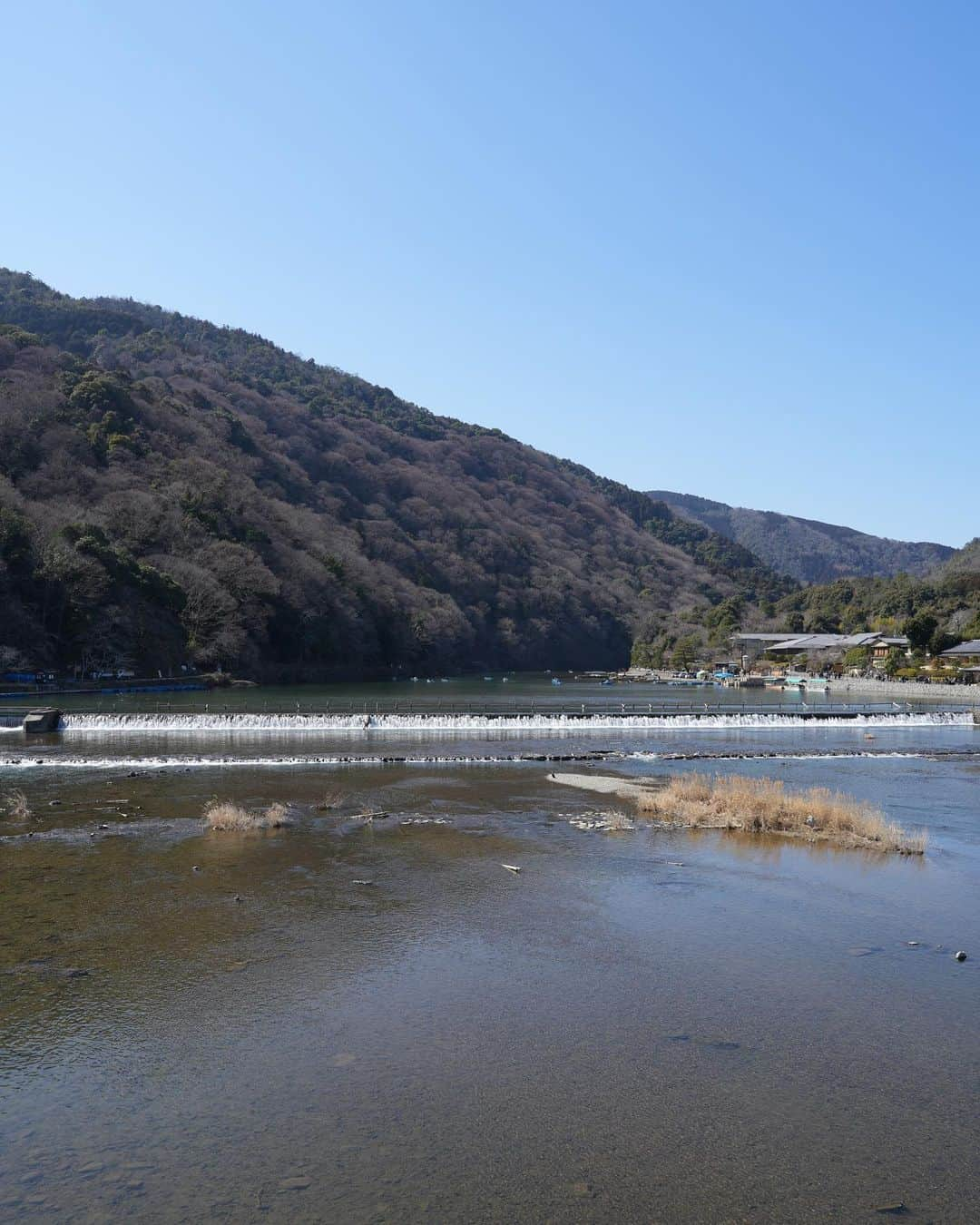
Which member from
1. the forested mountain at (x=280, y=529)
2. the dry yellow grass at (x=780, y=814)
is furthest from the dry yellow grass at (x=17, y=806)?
the forested mountain at (x=280, y=529)

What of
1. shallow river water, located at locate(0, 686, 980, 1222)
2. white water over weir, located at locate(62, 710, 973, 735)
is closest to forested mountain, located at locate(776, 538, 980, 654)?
white water over weir, located at locate(62, 710, 973, 735)

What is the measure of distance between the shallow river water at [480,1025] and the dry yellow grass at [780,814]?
835 millimetres

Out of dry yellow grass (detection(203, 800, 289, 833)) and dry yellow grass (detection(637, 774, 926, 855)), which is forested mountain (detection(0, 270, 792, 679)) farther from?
dry yellow grass (detection(637, 774, 926, 855))

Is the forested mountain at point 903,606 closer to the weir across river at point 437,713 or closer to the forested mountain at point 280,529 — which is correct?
the forested mountain at point 280,529

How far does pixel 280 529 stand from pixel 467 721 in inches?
1721

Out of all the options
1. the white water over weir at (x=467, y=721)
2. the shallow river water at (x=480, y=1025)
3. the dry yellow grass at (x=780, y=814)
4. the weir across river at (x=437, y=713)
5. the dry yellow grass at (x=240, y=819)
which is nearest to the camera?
the shallow river water at (x=480, y=1025)

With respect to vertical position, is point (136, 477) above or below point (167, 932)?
above

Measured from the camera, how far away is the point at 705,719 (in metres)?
43.9

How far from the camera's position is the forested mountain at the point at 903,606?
76.9 m

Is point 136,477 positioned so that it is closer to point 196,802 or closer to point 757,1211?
point 196,802

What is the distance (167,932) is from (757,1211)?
7.45 metres

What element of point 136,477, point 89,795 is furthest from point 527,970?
point 136,477

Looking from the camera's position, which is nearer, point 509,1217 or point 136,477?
point 509,1217

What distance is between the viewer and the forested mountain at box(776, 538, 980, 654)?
76938mm
